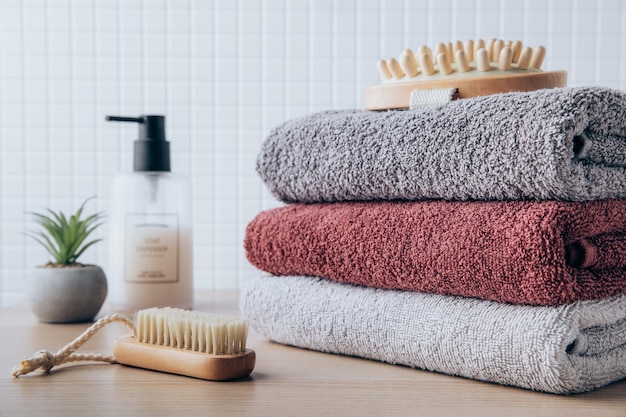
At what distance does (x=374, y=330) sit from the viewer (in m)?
0.57

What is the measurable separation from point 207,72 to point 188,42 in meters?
0.05

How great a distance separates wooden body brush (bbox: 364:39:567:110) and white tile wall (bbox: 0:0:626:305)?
430mm

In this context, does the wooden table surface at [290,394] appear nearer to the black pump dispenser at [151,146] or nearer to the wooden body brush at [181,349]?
the wooden body brush at [181,349]

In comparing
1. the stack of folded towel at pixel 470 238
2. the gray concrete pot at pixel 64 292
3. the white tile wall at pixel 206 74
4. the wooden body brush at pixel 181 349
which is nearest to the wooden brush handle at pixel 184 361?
the wooden body brush at pixel 181 349

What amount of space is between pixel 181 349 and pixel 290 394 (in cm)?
9

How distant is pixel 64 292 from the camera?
76 cm

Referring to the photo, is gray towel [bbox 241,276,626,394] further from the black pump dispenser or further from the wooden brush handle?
the black pump dispenser

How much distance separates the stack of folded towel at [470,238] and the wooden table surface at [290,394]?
0.01 metres

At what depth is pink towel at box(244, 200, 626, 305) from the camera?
0.46 metres

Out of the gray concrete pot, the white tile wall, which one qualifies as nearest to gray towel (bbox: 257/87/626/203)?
the gray concrete pot

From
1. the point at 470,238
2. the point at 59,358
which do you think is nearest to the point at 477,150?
the point at 470,238

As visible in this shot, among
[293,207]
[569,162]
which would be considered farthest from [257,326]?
[569,162]

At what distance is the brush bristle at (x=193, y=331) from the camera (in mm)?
504

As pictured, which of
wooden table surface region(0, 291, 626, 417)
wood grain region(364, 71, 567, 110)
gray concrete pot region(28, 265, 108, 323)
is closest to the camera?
wooden table surface region(0, 291, 626, 417)
